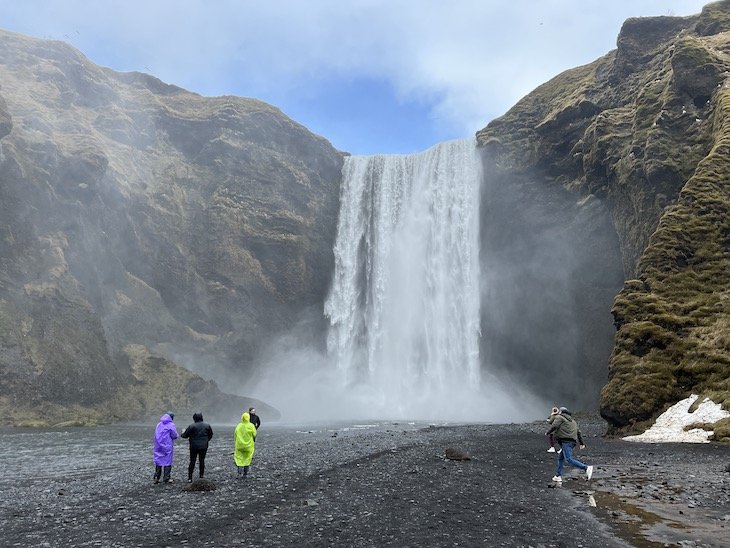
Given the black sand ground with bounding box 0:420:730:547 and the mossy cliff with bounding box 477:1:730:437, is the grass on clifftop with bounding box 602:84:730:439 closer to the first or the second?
the mossy cliff with bounding box 477:1:730:437

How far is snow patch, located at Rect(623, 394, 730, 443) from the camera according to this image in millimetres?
25141

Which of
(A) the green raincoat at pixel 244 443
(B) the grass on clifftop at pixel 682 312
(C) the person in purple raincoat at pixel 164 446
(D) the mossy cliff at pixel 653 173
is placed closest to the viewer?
(C) the person in purple raincoat at pixel 164 446

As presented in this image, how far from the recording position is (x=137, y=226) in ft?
230

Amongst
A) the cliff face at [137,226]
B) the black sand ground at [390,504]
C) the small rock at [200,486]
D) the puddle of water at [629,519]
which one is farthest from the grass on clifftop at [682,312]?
the cliff face at [137,226]

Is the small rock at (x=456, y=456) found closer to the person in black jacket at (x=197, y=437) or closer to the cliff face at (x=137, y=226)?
the person in black jacket at (x=197, y=437)

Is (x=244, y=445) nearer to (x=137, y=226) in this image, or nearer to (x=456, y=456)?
(x=456, y=456)

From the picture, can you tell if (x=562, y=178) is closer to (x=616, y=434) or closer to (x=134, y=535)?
(x=616, y=434)

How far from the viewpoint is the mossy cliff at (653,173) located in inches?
1216

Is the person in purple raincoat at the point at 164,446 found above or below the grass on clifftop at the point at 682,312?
below

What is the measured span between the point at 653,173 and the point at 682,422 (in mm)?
28508

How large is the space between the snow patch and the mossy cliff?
1.82 ft

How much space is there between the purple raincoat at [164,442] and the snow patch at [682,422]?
22.0 meters

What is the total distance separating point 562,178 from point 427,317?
23388mm

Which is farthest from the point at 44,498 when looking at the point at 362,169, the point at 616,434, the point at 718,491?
the point at 362,169
